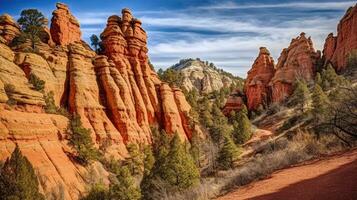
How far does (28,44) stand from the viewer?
49812mm

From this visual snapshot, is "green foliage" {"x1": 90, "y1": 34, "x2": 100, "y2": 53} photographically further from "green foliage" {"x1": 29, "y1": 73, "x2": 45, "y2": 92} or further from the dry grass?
the dry grass

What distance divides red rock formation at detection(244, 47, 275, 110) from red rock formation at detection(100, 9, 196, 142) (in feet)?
99.0

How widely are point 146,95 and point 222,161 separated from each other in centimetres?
2922

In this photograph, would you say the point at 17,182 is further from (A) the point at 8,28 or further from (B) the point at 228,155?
(A) the point at 8,28

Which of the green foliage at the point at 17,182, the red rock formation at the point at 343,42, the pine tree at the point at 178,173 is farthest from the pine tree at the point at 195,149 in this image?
the red rock formation at the point at 343,42

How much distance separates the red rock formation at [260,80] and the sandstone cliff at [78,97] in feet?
99.0

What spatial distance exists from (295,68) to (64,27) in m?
60.7

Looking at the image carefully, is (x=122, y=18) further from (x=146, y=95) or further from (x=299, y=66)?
(x=299, y=66)

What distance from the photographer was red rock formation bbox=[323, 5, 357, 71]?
78.8 metres

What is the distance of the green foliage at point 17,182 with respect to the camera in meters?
21.3

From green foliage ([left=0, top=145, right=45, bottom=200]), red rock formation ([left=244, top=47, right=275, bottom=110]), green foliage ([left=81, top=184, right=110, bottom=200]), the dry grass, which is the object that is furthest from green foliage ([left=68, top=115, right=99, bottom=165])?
red rock formation ([left=244, top=47, right=275, bottom=110])

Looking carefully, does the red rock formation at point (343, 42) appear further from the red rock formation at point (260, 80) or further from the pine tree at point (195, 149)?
the pine tree at point (195, 149)

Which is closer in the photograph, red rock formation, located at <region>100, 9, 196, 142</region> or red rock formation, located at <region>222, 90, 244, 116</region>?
red rock formation, located at <region>100, 9, 196, 142</region>

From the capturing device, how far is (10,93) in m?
34.9
